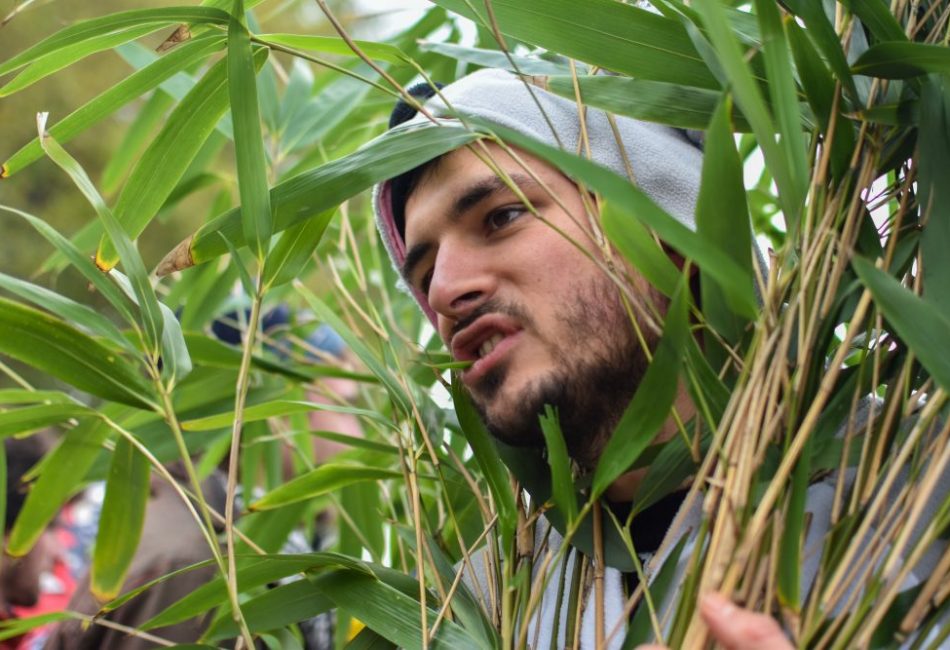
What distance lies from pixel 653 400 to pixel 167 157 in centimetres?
42

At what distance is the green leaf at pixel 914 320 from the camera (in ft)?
2.00

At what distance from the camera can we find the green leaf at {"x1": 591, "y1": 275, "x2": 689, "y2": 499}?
2.18ft

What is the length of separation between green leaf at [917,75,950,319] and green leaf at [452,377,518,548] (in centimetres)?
33

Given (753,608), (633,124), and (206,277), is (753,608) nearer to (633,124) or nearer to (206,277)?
(633,124)

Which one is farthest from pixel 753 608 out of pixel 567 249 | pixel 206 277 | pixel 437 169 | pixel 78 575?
pixel 78 575

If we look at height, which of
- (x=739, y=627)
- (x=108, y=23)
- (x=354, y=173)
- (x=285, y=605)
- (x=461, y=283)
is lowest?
(x=285, y=605)

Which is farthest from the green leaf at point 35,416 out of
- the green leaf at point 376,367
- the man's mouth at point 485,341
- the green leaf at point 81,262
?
the man's mouth at point 485,341

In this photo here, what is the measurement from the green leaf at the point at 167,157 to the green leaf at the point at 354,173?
0.08 m

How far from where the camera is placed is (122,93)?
35.6 inches

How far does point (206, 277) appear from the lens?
4.81ft

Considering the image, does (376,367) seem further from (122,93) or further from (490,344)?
(122,93)

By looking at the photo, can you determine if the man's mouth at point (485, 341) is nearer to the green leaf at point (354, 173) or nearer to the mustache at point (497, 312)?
the mustache at point (497, 312)

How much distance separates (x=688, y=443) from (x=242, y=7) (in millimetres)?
409

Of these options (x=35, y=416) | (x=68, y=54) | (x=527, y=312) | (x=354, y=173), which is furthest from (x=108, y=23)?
(x=527, y=312)
